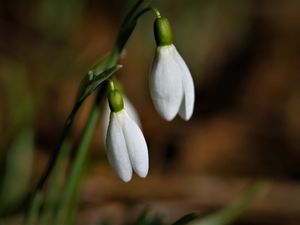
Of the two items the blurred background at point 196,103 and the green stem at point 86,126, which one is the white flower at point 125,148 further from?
the blurred background at point 196,103

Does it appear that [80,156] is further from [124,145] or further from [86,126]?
[124,145]

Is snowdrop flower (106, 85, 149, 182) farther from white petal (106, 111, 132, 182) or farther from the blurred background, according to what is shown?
the blurred background

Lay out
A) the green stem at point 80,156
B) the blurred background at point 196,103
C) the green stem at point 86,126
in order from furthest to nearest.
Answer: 1. the blurred background at point 196,103
2. the green stem at point 80,156
3. the green stem at point 86,126

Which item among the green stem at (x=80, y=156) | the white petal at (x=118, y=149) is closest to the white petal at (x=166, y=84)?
the white petal at (x=118, y=149)

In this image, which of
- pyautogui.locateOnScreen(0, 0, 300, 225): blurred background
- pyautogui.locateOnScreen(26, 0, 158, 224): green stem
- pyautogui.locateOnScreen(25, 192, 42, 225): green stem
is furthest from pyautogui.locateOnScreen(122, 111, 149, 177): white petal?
pyautogui.locateOnScreen(0, 0, 300, 225): blurred background

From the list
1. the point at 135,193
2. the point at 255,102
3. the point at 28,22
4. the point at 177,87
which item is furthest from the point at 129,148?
the point at 28,22

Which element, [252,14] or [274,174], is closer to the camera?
[274,174]

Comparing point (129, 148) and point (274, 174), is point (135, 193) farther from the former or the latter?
point (129, 148)

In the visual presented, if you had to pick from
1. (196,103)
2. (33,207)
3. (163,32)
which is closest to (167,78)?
(163,32)
